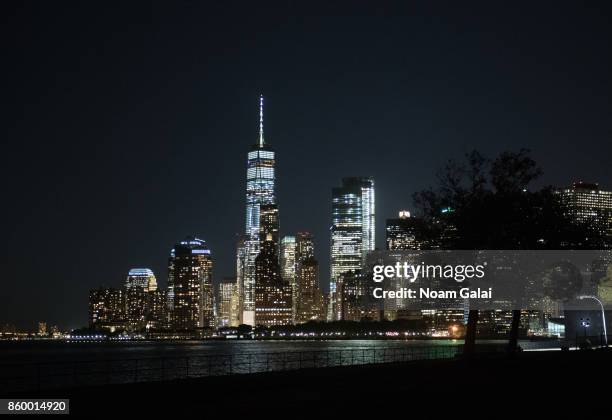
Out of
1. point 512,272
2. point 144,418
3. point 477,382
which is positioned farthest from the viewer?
point 512,272

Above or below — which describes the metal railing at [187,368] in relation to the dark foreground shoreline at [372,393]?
below

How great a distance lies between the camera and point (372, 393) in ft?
121

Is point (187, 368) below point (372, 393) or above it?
below

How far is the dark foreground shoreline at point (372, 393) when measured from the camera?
30391 mm

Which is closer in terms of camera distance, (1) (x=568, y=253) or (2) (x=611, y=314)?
(1) (x=568, y=253)

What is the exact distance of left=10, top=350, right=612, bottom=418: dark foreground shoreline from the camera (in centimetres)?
3039

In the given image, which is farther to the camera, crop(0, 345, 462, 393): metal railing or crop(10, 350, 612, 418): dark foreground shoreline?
crop(0, 345, 462, 393): metal railing

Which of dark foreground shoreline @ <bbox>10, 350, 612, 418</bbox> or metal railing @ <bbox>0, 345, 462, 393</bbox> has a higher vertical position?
dark foreground shoreline @ <bbox>10, 350, 612, 418</bbox>

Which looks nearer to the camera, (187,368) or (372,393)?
(372,393)

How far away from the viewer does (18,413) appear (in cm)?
2630

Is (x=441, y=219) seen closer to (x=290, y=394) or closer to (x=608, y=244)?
(x=608, y=244)

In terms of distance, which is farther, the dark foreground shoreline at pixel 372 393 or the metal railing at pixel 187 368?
the metal railing at pixel 187 368

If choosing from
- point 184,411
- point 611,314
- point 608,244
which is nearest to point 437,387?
point 184,411

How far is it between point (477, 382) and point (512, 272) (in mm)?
23063
